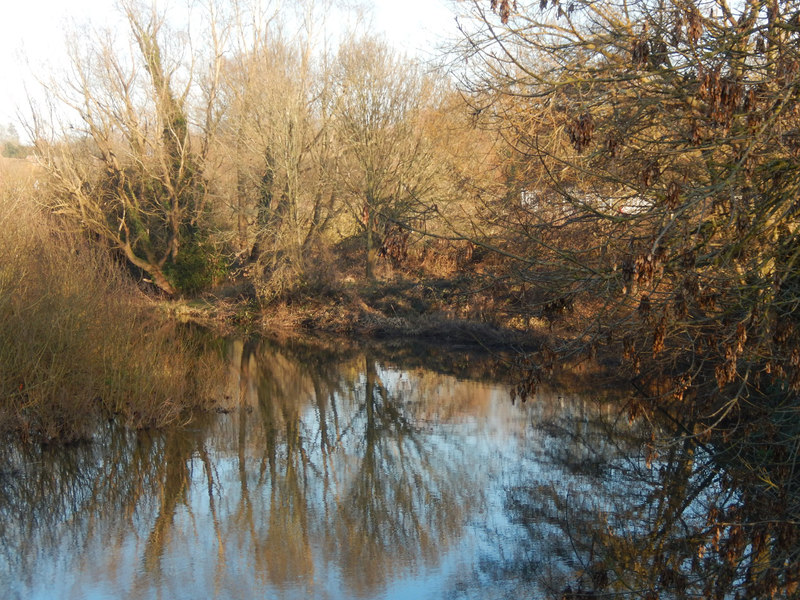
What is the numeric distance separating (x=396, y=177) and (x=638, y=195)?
16747 millimetres

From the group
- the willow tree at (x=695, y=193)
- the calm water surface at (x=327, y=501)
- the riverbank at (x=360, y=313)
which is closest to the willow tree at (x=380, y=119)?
the riverbank at (x=360, y=313)

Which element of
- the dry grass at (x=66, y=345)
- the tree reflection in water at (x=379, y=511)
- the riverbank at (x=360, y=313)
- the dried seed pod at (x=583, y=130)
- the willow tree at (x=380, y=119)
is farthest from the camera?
the willow tree at (x=380, y=119)

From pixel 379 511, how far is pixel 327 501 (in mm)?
679

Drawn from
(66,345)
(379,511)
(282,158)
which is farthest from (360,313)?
(379,511)

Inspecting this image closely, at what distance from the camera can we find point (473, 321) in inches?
844

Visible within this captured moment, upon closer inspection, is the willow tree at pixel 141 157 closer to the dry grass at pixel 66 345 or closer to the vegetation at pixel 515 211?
the vegetation at pixel 515 211

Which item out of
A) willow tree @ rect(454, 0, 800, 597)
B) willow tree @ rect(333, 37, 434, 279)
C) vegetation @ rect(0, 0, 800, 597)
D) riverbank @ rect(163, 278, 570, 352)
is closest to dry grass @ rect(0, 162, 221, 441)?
vegetation @ rect(0, 0, 800, 597)

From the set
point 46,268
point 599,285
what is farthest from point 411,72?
point 599,285

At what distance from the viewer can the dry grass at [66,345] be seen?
386 inches

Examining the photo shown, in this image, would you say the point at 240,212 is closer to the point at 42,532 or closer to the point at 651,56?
the point at 42,532

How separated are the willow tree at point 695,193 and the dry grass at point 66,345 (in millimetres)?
6007

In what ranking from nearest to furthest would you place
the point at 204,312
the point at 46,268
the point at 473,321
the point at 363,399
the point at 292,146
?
the point at 46,268, the point at 363,399, the point at 473,321, the point at 292,146, the point at 204,312

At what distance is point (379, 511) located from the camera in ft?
28.8

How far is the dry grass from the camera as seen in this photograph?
9812mm
